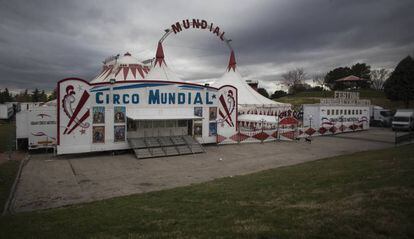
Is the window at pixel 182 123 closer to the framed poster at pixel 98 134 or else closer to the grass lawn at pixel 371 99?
the framed poster at pixel 98 134

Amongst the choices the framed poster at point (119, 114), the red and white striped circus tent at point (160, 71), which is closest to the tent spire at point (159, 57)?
the red and white striped circus tent at point (160, 71)

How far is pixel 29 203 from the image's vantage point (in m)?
8.59

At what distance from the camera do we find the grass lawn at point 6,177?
894 cm

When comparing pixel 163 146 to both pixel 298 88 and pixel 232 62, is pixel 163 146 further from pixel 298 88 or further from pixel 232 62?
pixel 298 88

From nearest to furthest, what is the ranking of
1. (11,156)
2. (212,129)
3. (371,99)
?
1. (11,156)
2. (212,129)
3. (371,99)

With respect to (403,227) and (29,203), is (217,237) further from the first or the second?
(29,203)

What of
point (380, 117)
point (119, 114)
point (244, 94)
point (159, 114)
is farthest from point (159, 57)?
point (380, 117)

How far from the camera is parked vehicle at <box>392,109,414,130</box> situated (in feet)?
93.2

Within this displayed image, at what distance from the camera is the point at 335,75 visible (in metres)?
76.8

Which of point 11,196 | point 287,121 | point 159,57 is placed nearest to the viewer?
point 11,196

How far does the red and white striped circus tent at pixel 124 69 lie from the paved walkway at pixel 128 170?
1328 cm

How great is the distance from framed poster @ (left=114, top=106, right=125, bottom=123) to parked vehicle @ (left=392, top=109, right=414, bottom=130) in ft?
97.8

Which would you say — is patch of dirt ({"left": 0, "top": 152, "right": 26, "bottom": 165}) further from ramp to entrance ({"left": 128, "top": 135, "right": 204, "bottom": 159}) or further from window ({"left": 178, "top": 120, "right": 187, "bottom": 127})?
window ({"left": 178, "top": 120, "right": 187, "bottom": 127})

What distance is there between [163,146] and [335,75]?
242ft
